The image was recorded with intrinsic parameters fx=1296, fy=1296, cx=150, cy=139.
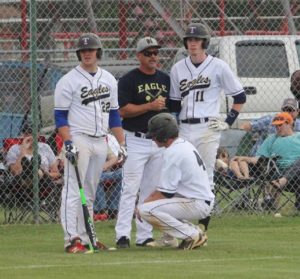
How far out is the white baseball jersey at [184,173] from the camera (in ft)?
38.2

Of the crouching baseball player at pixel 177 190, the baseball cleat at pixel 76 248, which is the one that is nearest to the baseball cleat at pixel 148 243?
the crouching baseball player at pixel 177 190

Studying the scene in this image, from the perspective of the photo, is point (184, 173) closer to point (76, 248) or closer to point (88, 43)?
point (76, 248)

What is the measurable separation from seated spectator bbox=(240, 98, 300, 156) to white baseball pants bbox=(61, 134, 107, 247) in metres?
4.78

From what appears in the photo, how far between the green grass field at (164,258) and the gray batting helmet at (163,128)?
3.46ft

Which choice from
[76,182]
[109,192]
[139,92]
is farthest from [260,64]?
[76,182]

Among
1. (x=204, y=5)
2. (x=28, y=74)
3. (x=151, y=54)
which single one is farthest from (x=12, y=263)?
(x=204, y=5)

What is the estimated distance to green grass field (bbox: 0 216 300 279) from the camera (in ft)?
33.0

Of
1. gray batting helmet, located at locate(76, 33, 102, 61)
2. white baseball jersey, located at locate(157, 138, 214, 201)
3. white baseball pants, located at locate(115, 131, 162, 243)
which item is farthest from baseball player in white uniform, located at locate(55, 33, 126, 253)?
white baseball jersey, located at locate(157, 138, 214, 201)

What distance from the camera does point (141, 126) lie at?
41.3ft

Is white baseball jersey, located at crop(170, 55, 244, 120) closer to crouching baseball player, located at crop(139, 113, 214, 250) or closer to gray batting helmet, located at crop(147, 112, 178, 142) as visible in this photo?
crouching baseball player, located at crop(139, 113, 214, 250)

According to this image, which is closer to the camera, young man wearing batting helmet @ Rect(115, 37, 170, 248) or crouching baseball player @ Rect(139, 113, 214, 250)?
crouching baseball player @ Rect(139, 113, 214, 250)

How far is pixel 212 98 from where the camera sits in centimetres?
1307

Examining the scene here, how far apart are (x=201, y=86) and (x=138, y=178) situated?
121 cm

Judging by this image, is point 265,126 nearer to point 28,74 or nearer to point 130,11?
point 28,74
